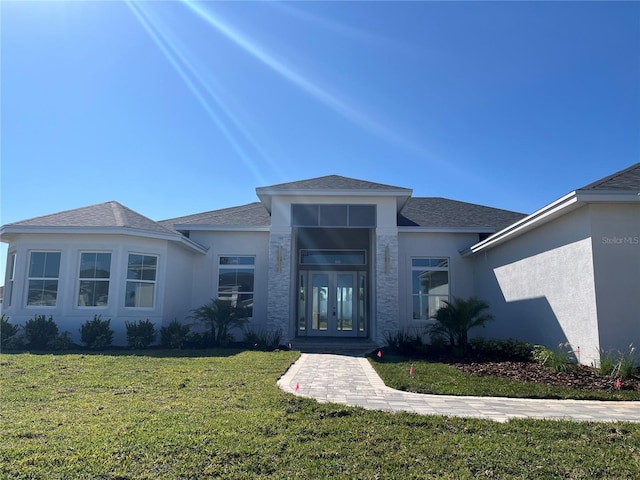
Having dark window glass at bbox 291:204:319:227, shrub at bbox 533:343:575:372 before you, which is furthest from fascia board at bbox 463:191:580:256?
dark window glass at bbox 291:204:319:227

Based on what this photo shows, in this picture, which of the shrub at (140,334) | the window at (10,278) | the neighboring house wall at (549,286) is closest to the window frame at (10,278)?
the window at (10,278)

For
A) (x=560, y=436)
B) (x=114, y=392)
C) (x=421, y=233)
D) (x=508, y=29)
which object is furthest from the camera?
(x=421, y=233)

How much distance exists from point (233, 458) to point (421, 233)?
13.5 m

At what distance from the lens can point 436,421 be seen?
16.4 ft

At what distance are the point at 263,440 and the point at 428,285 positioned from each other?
507 inches

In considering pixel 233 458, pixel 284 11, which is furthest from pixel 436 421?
pixel 284 11

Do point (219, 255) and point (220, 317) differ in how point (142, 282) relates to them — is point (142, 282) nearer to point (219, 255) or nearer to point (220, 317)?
point (220, 317)

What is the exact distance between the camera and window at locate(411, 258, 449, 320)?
52.7 ft

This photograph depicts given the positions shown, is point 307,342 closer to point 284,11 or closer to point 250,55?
point 250,55

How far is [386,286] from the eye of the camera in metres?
14.6

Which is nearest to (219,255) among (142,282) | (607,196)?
(142,282)

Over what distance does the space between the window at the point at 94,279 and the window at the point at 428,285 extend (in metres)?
10.7

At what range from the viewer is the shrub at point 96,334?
39.9 ft

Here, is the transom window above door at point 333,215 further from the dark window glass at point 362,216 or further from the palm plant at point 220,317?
the palm plant at point 220,317
